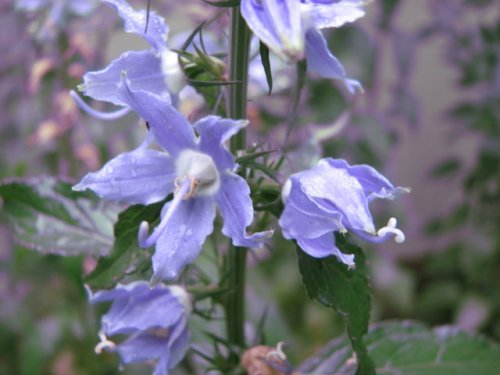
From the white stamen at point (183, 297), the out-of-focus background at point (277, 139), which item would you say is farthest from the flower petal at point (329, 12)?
the out-of-focus background at point (277, 139)

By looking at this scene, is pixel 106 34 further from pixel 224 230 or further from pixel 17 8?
pixel 224 230

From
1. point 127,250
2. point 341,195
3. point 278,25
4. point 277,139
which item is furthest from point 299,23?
point 277,139

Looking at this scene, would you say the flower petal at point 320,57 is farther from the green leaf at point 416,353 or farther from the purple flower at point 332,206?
the green leaf at point 416,353

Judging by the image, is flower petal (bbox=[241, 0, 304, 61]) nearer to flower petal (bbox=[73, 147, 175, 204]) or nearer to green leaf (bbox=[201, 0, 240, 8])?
green leaf (bbox=[201, 0, 240, 8])

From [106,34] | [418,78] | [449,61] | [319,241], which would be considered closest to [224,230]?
[319,241]

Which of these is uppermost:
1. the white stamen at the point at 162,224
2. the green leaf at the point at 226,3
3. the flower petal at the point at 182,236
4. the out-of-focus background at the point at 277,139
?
the green leaf at the point at 226,3

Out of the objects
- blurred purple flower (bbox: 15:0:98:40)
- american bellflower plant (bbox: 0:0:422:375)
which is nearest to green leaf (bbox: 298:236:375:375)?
american bellflower plant (bbox: 0:0:422:375)
